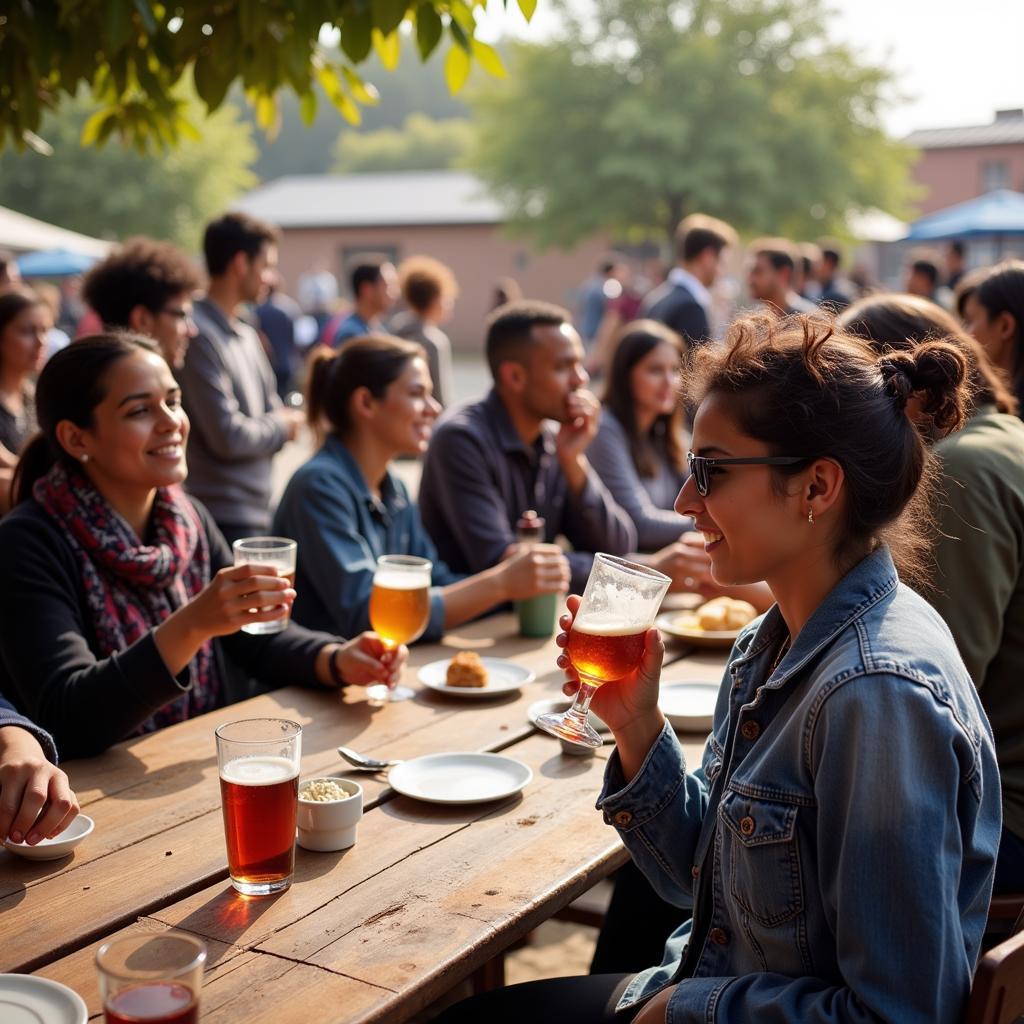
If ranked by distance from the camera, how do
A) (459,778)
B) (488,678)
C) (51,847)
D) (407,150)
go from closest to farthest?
(51,847) < (459,778) < (488,678) < (407,150)

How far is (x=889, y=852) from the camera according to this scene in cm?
143

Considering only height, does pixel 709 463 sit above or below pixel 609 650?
above

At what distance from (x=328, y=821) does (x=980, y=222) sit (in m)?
15.3

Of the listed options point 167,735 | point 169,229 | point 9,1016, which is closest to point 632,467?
point 167,735

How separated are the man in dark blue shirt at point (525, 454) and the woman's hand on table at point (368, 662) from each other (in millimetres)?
1360

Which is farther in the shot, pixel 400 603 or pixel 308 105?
pixel 308 105

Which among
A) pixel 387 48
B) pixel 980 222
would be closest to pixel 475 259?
pixel 980 222

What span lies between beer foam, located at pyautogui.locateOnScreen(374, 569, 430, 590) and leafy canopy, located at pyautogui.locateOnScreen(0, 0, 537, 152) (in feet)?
3.93

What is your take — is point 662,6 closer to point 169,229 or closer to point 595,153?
point 595,153

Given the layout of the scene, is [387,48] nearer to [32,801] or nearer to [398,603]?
[398,603]

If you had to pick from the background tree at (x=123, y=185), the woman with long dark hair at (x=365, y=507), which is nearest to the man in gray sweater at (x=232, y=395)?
the woman with long dark hair at (x=365, y=507)

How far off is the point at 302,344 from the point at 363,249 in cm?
1756

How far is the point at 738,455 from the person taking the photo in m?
1.79

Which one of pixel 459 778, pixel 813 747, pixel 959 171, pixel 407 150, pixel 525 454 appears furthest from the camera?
pixel 407 150
